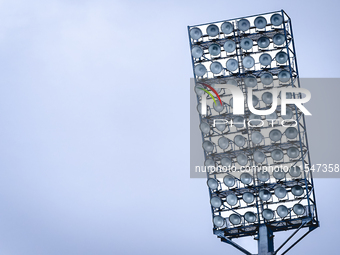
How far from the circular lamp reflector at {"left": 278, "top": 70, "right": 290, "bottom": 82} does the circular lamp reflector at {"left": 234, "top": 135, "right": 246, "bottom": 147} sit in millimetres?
4293

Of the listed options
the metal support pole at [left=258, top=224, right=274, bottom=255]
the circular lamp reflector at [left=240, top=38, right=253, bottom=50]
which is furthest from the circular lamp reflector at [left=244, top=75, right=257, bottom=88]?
the metal support pole at [left=258, top=224, right=274, bottom=255]

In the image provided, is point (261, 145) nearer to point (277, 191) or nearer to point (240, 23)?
point (277, 191)

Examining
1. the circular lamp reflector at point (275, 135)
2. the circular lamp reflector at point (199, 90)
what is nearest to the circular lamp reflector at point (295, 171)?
the circular lamp reflector at point (275, 135)

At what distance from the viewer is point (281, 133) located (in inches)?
2306

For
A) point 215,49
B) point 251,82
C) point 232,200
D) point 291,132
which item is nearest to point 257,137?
point 291,132

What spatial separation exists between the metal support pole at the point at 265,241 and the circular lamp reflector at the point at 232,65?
33.3 ft

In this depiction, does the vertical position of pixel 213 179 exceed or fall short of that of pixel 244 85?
it falls short

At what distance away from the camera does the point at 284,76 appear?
5944cm

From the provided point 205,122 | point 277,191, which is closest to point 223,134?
point 205,122

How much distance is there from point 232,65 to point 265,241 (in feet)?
37.1

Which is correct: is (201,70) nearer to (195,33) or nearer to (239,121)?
(195,33)

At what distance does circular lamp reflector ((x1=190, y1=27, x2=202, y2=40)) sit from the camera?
2450 inches

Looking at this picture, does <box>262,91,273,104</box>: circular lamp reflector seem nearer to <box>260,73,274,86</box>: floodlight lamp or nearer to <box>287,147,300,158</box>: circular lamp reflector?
<box>260,73,274,86</box>: floodlight lamp

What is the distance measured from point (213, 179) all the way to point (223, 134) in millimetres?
2987
